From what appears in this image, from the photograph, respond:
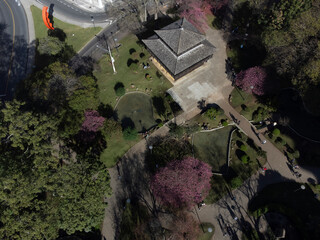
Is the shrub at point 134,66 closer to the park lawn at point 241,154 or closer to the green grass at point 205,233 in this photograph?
the park lawn at point 241,154

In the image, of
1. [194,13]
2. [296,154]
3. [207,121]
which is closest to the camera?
[296,154]

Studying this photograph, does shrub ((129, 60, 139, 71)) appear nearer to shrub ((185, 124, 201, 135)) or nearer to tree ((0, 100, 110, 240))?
shrub ((185, 124, 201, 135))

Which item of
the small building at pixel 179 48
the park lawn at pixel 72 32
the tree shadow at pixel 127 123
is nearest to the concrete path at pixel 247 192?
the small building at pixel 179 48

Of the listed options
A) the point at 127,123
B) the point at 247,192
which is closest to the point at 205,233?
the point at 247,192

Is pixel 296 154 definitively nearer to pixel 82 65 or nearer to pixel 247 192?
pixel 247 192

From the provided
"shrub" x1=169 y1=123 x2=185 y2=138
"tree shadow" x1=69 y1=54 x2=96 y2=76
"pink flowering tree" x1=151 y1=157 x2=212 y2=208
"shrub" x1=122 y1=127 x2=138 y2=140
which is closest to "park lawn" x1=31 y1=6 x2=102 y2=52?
"tree shadow" x1=69 y1=54 x2=96 y2=76

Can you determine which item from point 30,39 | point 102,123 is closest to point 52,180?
point 102,123

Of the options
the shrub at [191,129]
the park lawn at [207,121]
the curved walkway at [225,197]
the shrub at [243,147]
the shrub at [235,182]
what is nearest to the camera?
the curved walkway at [225,197]

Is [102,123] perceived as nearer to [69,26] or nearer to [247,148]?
[247,148]
